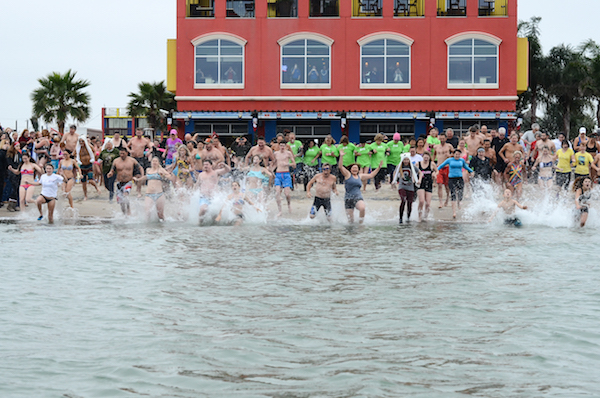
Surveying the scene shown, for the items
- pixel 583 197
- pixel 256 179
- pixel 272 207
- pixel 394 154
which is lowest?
pixel 272 207

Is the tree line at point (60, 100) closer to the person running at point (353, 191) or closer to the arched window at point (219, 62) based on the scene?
the arched window at point (219, 62)

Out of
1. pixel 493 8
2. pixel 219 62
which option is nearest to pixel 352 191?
pixel 219 62

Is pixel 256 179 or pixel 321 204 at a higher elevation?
pixel 256 179

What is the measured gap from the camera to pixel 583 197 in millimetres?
14695

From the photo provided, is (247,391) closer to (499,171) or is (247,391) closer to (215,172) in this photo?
(215,172)

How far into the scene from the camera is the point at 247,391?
15.9ft

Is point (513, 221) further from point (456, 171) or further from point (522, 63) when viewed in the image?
point (522, 63)

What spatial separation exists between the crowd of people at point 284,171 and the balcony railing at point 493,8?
1236 cm

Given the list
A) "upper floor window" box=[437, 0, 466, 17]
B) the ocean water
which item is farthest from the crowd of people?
"upper floor window" box=[437, 0, 466, 17]

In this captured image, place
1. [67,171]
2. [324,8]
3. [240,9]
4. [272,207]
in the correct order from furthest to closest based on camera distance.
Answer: [240,9] < [324,8] < [272,207] < [67,171]

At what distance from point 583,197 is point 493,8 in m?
18.4

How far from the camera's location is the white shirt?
Result: 50.9 ft

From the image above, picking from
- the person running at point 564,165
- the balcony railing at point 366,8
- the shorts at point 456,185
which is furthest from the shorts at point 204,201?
the balcony railing at point 366,8

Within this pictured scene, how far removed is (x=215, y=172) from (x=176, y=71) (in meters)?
16.4
